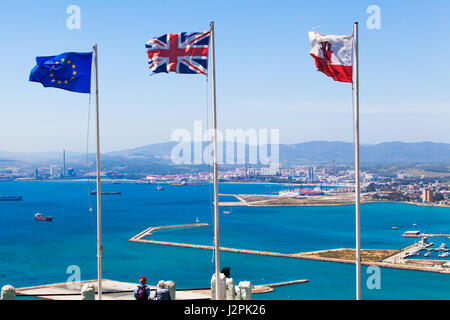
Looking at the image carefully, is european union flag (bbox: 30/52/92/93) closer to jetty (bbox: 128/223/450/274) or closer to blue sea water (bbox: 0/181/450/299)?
blue sea water (bbox: 0/181/450/299)

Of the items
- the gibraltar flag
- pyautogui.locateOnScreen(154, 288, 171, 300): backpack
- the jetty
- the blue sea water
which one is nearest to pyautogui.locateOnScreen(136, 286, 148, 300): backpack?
pyautogui.locateOnScreen(154, 288, 171, 300): backpack

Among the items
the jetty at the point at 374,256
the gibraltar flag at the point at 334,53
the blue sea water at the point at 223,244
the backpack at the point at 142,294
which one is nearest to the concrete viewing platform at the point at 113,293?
the backpack at the point at 142,294

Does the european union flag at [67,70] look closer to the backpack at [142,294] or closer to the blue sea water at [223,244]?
the backpack at [142,294]

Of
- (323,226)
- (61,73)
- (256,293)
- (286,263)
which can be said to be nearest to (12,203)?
(323,226)

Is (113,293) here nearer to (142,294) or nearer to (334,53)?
(142,294)

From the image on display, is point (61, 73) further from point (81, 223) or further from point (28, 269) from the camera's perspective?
point (81, 223)

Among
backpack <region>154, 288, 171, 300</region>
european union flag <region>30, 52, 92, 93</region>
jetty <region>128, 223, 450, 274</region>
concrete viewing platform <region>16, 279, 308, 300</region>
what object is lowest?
jetty <region>128, 223, 450, 274</region>
